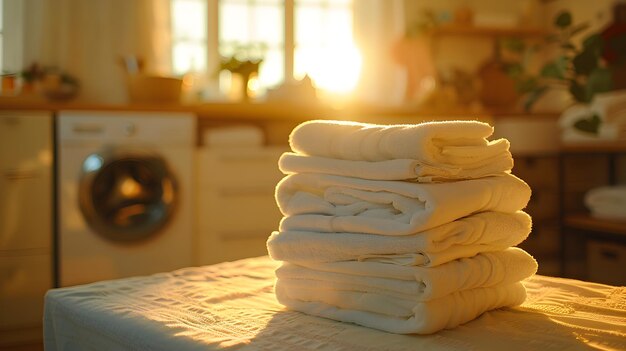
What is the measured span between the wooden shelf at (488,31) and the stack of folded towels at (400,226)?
11.6ft

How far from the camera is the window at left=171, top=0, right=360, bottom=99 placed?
13.0 ft

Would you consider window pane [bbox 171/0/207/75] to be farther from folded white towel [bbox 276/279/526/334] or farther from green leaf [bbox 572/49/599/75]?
folded white towel [bbox 276/279/526/334]

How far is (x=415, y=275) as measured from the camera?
2.43 ft

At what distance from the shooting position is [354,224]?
2.59ft

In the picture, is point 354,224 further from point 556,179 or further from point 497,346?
point 556,179

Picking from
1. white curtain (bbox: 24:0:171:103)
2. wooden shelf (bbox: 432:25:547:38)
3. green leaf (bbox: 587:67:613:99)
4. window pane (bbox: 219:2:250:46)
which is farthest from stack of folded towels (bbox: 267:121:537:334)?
wooden shelf (bbox: 432:25:547:38)

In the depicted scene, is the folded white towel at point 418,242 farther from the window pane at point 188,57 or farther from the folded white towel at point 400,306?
the window pane at point 188,57

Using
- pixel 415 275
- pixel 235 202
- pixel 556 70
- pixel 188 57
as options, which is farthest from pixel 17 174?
pixel 415 275

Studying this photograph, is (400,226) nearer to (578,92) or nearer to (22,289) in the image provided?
(578,92)

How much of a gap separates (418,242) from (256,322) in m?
0.22

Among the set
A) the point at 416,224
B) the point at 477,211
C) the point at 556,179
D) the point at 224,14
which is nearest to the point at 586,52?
the point at 556,179

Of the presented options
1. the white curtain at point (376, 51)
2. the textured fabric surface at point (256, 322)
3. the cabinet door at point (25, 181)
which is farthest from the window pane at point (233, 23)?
the textured fabric surface at point (256, 322)

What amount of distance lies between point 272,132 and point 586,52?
157 cm

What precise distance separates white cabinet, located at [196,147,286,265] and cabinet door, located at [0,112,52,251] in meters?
0.66
